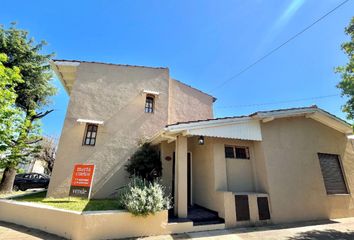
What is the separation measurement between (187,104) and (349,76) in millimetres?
8863

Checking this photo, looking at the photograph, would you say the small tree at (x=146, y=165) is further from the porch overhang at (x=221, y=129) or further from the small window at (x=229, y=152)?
the small window at (x=229, y=152)

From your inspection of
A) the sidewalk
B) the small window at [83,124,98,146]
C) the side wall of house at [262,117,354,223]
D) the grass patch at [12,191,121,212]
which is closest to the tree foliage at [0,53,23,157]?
the grass patch at [12,191,121,212]

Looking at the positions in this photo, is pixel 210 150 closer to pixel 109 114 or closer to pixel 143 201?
pixel 143 201

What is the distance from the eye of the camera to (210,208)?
24.4ft

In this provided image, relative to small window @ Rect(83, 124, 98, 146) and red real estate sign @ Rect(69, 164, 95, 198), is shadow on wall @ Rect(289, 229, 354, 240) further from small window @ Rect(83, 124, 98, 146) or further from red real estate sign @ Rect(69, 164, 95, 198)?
small window @ Rect(83, 124, 98, 146)

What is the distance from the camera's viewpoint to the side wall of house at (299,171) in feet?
24.2

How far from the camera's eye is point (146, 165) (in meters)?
8.93

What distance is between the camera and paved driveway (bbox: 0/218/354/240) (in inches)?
214

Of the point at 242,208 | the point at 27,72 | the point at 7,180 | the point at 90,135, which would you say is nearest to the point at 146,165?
the point at 90,135

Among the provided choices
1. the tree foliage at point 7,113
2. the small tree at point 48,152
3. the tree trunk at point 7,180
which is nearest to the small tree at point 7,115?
the tree foliage at point 7,113

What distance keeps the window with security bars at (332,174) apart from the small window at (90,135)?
1248 centimetres

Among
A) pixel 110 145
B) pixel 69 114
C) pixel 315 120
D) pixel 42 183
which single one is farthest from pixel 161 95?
pixel 42 183

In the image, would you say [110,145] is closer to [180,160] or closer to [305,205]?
[180,160]

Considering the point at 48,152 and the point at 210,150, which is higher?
the point at 48,152
